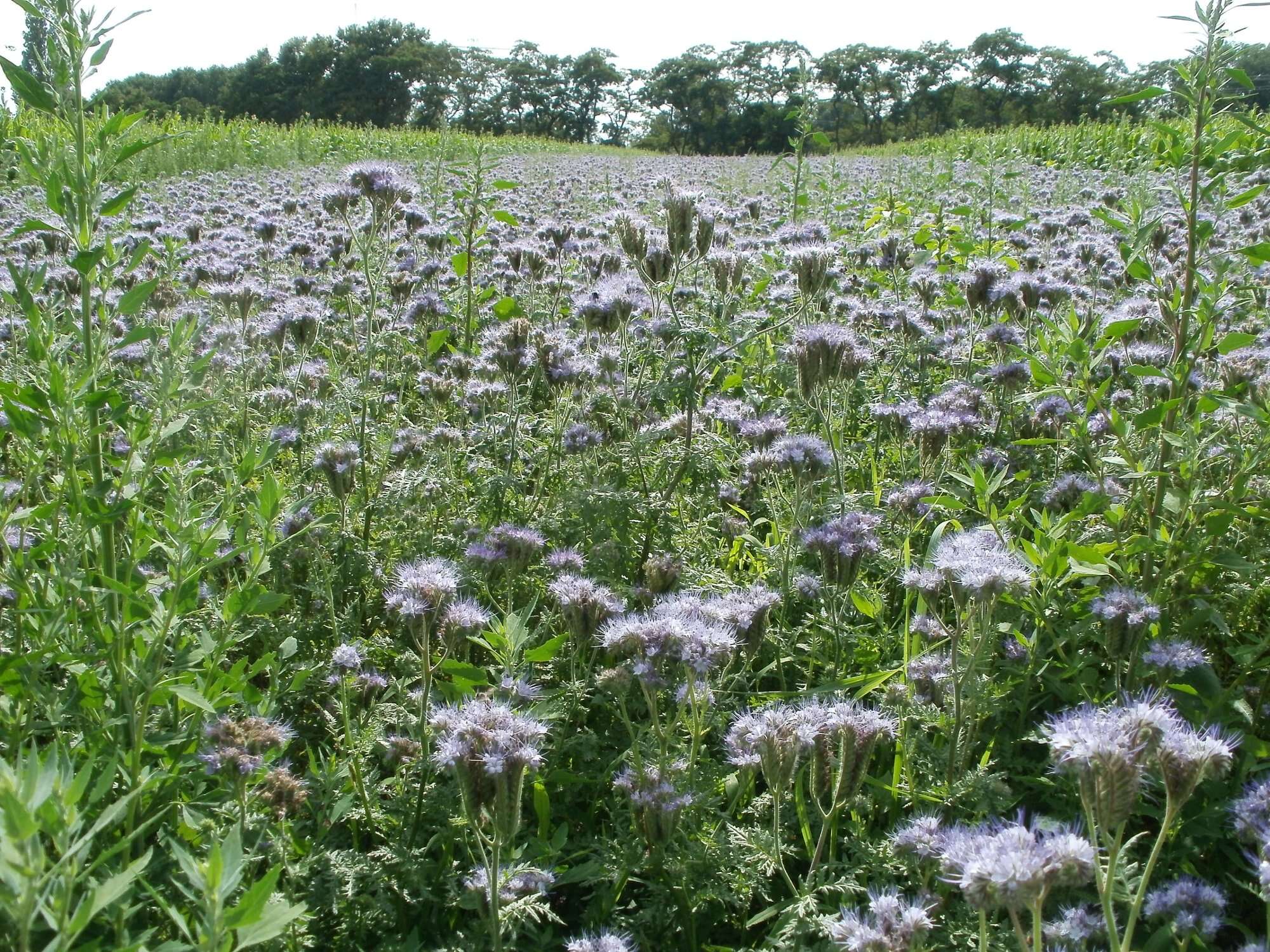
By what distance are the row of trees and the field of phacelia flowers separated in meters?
75.1

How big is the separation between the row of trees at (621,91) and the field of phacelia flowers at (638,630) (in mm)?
75093

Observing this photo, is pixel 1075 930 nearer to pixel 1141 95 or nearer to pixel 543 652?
pixel 543 652

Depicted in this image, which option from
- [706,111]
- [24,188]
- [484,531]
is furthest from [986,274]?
[706,111]

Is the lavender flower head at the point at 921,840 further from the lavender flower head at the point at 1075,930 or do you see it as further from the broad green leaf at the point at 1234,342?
the broad green leaf at the point at 1234,342

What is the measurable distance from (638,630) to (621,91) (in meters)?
96.3

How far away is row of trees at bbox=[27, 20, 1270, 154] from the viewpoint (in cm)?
7956

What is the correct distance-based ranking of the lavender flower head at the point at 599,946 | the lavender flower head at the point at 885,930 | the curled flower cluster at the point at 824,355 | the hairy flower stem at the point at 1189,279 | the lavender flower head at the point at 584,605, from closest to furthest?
the lavender flower head at the point at 885,930, the lavender flower head at the point at 599,946, the lavender flower head at the point at 584,605, the hairy flower stem at the point at 1189,279, the curled flower cluster at the point at 824,355

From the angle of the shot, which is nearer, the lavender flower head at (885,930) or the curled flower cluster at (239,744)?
the lavender flower head at (885,930)

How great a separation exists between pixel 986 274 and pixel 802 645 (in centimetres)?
258

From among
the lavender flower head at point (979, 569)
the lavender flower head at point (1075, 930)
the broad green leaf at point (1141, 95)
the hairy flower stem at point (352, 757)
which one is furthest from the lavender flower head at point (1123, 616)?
the hairy flower stem at point (352, 757)

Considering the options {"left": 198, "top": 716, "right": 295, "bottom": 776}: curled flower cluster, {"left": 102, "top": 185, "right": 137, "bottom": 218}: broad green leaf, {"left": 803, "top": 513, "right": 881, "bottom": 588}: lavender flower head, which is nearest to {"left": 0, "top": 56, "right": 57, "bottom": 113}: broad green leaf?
{"left": 102, "top": 185, "right": 137, "bottom": 218}: broad green leaf

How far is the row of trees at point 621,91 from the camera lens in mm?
79562

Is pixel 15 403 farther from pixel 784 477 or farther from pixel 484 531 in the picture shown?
pixel 784 477

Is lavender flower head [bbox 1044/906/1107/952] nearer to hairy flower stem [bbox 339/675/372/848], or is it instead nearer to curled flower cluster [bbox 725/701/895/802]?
curled flower cluster [bbox 725/701/895/802]
